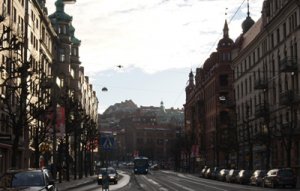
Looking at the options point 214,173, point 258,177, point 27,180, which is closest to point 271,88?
point 214,173

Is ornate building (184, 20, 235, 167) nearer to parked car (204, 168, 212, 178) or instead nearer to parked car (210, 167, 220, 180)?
parked car (204, 168, 212, 178)

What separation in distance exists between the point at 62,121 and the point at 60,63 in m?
60.1

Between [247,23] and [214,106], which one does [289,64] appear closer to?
[247,23]

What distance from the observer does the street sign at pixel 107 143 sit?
94.4 feet

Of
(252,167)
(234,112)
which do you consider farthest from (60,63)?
(252,167)

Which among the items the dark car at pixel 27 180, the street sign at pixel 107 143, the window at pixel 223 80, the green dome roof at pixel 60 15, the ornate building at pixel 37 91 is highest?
the green dome roof at pixel 60 15

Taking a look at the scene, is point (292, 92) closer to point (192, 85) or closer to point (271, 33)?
point (271, 33)

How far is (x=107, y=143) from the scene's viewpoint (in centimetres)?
2892

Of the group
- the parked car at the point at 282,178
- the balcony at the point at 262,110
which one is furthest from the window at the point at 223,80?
the parked car at the point at 282,178

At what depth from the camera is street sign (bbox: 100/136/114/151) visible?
94.4 feet

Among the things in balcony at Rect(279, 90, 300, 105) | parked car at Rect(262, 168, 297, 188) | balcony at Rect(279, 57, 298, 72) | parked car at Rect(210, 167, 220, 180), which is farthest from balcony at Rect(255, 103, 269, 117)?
parked car at Rect(262, 168, 297, 188)

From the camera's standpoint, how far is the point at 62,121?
158ft

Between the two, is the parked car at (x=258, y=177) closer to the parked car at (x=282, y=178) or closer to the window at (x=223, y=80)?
the parked car at (x=282, y=178)

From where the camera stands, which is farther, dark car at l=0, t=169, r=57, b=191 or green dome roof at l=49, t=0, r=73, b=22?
green dome roof at l=49, t=0, r=73, b=22
